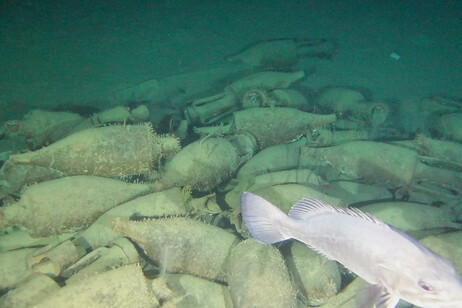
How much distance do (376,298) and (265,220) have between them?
857mm

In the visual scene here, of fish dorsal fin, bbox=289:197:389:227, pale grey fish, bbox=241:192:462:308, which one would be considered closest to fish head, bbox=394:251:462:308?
pale grey fish, bbox=241:192:462:308

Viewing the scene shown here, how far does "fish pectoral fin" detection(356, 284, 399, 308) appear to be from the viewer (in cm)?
178

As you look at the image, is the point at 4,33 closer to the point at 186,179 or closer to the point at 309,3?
the point at 186,179

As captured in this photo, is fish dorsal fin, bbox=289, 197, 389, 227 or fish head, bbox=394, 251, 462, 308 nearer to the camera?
fish head, bbox=394, 251, 462, 308

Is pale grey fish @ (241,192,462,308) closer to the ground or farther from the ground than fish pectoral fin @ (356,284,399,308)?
farther from the ground

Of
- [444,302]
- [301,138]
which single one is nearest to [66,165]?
[301,138]

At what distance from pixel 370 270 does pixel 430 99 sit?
200 inches

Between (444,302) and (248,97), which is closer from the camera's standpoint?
(444,302)

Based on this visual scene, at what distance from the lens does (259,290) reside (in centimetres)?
239

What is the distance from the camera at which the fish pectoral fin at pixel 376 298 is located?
5.83ft

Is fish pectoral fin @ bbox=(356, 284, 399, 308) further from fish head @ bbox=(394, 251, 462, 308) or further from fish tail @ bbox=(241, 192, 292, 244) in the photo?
fish tail @ bbox=(241, 192, 292, 244)

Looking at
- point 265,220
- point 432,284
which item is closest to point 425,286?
point 432,284

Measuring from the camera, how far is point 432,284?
165 centimetres

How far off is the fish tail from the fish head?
80 centimetres
